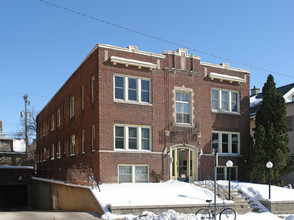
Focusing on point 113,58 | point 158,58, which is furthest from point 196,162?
point 113,58

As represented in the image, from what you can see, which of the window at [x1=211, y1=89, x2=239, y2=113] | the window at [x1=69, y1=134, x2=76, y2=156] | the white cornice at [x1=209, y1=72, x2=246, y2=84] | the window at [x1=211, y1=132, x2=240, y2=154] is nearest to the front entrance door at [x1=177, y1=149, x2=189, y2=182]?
the window at [x1=211, y1=132, x2=240, y2=154]

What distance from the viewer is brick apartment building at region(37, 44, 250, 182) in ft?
67.8

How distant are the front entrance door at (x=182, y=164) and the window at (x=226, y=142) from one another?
2052 mm

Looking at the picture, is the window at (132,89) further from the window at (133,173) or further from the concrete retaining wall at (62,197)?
the concrete retaining wall at (62,197)

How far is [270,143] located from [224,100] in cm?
411

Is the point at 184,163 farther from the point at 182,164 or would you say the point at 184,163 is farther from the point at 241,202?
the point at 241,202

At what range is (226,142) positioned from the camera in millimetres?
24578

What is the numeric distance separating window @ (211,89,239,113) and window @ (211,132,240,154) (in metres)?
1.65

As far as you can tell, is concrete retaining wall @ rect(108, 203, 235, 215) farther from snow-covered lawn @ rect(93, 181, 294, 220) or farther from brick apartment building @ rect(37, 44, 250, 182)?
brick apartment building @ rect(37, 44, 250, 182)

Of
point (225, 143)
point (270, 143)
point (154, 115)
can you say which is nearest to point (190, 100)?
point (154, 115)

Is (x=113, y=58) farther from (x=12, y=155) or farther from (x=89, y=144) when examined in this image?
(x=12, y=155)

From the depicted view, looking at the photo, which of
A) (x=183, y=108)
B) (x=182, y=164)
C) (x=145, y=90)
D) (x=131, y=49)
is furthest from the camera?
(x=183, y=108)

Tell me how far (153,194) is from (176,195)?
3.77ft

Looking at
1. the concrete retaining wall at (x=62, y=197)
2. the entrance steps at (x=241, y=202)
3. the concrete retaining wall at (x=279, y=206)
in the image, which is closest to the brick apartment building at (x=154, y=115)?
the concrete retaining wall at (x=62, y=197)
